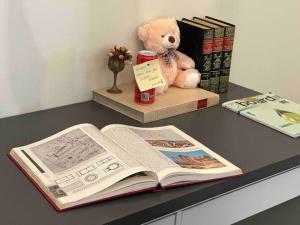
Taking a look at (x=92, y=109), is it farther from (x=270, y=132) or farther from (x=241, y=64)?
(x=241, y=64)

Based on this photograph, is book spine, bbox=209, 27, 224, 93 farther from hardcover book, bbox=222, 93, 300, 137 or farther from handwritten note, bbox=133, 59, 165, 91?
handwritten note, bbox=133, 59, 165, 91

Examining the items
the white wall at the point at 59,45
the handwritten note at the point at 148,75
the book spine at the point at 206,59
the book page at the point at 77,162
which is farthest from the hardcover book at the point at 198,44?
the book page at the point at 77,162

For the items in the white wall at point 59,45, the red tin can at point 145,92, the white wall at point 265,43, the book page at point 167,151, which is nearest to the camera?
the book page at point 167,151

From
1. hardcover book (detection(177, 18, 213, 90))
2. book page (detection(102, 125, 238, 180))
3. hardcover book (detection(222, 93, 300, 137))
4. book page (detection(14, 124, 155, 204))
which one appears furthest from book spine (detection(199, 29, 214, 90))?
book page (detection(14, 124, 155, 204))

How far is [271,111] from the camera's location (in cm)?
156

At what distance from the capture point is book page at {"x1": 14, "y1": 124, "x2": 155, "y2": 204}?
1.04 m

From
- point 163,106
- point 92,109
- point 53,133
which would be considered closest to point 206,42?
point 163,106

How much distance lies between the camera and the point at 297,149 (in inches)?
52.8

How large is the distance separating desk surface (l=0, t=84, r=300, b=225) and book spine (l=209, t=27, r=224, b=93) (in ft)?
0.17

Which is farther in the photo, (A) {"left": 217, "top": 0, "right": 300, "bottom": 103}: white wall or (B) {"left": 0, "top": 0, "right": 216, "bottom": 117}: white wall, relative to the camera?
(A) {"left": 217, "top": 0, "right": 300, "bottom": 103}: white wall

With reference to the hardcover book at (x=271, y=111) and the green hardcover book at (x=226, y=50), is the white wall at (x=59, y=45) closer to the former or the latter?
the green hardcover book at (x=226, y=50)

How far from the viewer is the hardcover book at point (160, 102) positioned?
57.1 inches

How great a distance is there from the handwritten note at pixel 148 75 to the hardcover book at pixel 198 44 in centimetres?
21

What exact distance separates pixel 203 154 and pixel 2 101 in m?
0.58
